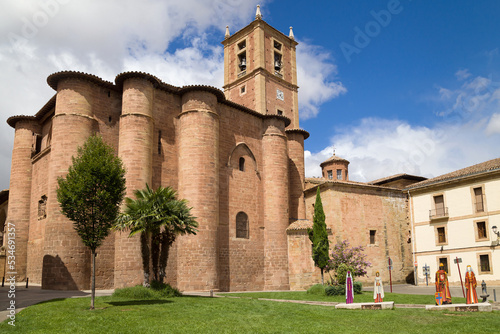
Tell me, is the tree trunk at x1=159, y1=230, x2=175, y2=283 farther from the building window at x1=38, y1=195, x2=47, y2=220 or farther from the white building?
the white building

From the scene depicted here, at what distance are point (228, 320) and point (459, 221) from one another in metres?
23.5

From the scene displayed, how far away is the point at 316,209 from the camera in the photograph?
25375 mm

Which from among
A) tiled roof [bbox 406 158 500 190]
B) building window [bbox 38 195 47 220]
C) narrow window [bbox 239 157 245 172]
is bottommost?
building window [bbox 38 195 47 220]

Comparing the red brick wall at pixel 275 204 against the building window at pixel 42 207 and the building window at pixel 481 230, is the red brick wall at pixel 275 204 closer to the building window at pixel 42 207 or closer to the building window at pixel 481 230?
the building window at pixel 481 230

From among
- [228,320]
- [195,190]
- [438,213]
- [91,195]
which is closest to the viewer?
[228,320]

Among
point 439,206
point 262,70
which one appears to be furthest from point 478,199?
point 262,70

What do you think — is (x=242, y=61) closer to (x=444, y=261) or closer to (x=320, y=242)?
(x=320, y=242)

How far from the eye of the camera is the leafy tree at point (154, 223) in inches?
704

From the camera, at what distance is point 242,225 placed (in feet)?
94.1

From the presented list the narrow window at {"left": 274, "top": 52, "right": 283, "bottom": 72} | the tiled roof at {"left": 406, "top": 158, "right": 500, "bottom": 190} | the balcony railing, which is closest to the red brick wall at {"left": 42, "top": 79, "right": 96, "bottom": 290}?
the narrow window at {"left": 274, "top": 52, "right": 283, "bottom": 72}

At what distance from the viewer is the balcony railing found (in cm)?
3042

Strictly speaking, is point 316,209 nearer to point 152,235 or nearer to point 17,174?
point 152,235

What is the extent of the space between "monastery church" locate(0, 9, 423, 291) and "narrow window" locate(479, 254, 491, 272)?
6407mm

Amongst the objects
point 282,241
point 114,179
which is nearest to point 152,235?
point 114,179
